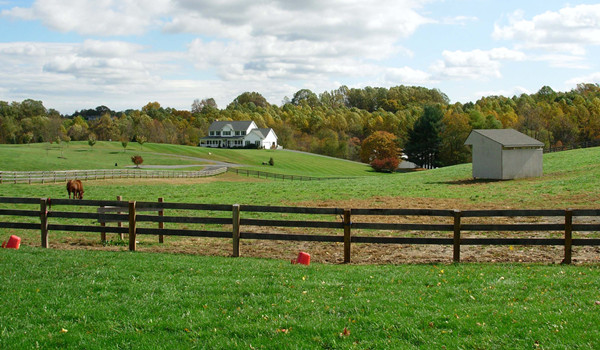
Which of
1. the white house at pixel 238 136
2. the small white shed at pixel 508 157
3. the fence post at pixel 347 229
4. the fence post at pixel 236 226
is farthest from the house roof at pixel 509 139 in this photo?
the white house at pixel 238 136

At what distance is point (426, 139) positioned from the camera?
95.4 metres

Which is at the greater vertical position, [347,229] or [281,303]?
[347,229]

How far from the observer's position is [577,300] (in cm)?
724

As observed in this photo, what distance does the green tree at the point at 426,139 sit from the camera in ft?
309

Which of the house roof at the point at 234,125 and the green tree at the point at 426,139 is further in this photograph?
the house roof at the point at 234,125

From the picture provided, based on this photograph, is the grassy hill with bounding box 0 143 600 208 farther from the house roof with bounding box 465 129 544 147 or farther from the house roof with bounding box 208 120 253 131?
the house roof with bounding box 208 120 253 131

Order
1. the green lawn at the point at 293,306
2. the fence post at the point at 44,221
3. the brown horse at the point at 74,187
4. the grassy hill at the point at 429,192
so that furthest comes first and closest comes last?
the brown horse at the point at 74,187 → the grassy hill at the point at 429,192 → the fence post at the point at 44,221 → the green lawn at the point at 293,306

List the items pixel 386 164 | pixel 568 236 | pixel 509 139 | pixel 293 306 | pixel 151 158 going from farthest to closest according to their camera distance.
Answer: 1. pixel 386 164
2. pixel 151 158
3. pixel 509 139
4. pixel 568 236
5. pixel 293 306

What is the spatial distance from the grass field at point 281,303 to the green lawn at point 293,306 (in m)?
0.02

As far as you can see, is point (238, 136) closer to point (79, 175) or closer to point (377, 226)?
point (79, 175)

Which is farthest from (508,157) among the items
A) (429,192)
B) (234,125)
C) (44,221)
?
(234,125)

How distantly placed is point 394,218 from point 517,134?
24.6 meters

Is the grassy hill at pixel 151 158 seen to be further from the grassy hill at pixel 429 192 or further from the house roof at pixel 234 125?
the grassy hill at pixel 429 192

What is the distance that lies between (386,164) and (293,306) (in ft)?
304
